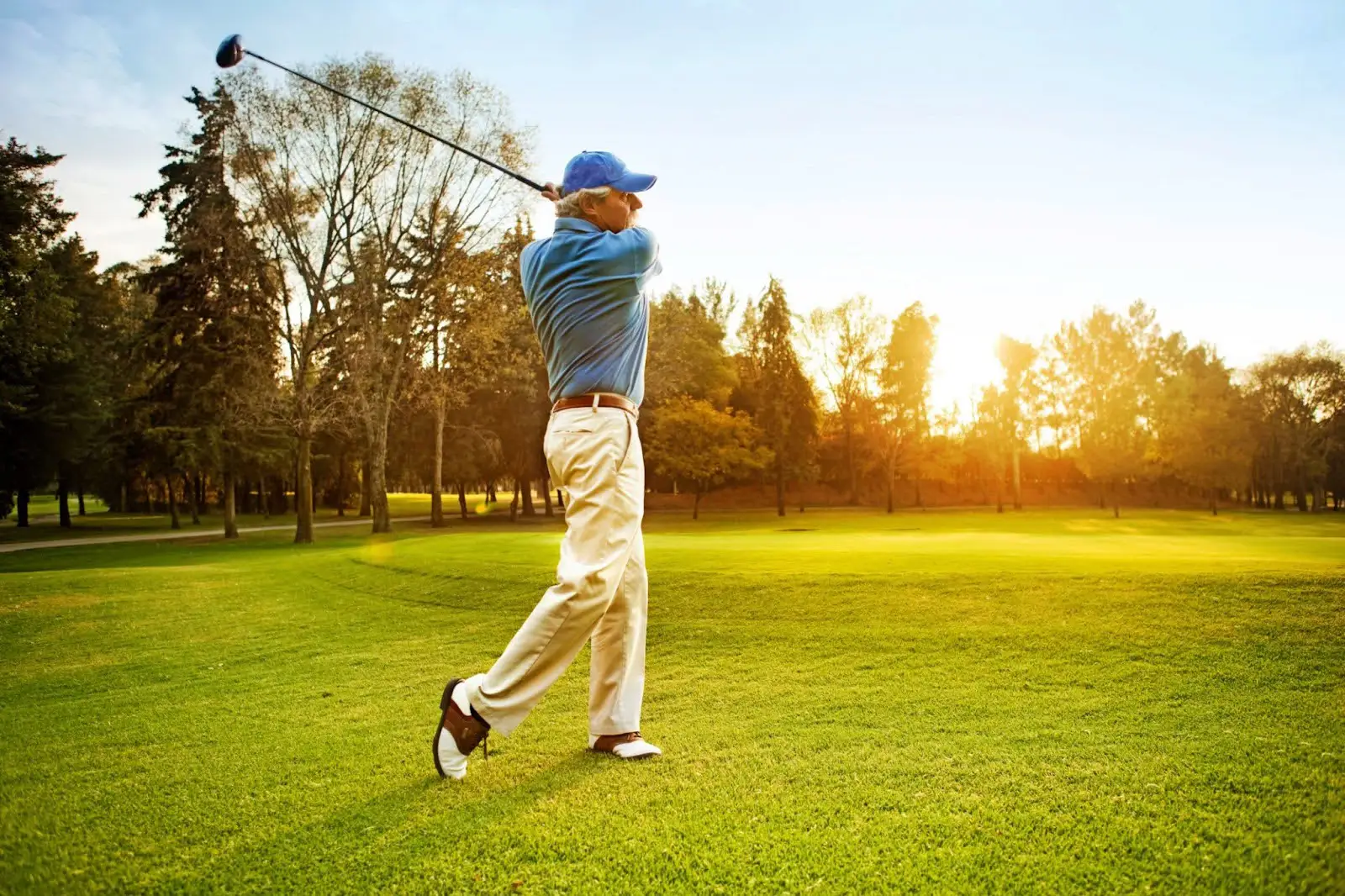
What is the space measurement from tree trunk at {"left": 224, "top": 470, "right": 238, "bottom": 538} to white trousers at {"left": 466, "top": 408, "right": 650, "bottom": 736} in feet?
114

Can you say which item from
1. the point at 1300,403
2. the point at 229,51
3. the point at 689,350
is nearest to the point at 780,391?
the point at 689,350

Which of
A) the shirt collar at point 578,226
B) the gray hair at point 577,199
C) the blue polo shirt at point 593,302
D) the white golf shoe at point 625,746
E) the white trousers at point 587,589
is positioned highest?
the gray hair at point 577,199

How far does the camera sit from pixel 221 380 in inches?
1266

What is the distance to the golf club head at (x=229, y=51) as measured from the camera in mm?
7105

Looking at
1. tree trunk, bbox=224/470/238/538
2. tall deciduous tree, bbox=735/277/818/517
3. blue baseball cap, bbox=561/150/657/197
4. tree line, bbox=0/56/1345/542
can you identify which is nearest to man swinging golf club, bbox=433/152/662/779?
blue baseball cap, bbox=561/150/657/197

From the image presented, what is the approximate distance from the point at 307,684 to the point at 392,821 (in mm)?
3403

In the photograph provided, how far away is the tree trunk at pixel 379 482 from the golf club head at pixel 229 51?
86.0ft

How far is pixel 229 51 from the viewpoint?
712 centimetres

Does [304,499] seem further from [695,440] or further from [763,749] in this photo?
[763,749]

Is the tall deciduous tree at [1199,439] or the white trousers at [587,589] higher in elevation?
the tall deciduous tree at [1199,439]

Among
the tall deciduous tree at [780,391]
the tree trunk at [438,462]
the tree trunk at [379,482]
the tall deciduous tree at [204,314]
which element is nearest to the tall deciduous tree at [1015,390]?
the tall deciduous tree at [780,391]

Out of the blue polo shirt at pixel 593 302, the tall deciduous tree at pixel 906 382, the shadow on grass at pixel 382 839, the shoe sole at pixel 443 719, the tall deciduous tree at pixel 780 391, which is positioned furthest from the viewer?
the tall deciduous tree at pixel 906 382

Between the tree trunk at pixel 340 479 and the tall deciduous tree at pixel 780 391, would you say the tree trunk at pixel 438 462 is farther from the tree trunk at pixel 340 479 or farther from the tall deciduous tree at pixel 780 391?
the tall deciduous tree at pixel 780 391

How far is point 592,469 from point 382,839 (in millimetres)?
1838
